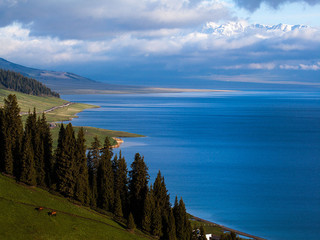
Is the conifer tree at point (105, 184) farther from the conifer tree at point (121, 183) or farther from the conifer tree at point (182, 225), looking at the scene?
the conifer tree at point (182, 225)

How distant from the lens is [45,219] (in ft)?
143

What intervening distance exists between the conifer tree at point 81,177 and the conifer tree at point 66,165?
0.63 meters

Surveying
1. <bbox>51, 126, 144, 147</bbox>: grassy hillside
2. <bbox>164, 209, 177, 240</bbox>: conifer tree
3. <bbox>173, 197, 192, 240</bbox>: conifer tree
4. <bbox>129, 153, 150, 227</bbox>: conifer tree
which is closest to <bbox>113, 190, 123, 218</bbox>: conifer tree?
<bbox>129, 153, 150, 227</bbox>: conifer tree

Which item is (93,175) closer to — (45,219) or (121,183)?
(121,183)

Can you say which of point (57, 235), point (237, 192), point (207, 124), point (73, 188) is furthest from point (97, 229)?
point (207, 124)

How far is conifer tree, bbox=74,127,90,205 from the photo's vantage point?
5375 centimetres

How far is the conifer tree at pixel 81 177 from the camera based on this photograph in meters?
53.8

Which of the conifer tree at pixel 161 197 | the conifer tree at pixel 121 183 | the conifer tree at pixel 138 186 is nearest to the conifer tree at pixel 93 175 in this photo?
the conifer tree at pixel 121 183

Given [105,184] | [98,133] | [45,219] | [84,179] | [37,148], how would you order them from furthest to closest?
[98,133], [37,148], [105,184], [84,179], [45,219]

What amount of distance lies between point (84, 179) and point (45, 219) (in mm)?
13047

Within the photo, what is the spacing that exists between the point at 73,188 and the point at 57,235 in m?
12.8

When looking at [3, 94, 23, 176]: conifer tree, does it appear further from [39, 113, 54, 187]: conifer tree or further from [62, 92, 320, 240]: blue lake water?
[62, 92, 320, 240]: blue lake water

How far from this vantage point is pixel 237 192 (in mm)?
79625

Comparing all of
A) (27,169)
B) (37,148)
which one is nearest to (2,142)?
(37,148)
